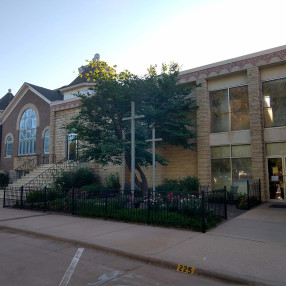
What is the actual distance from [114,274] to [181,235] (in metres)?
2.97

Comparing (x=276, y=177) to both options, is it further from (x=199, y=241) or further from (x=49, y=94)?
(x=49, y=94)

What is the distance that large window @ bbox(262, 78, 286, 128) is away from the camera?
14062mm

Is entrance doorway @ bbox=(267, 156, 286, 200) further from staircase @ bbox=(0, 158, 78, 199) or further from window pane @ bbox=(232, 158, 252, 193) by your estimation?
staircase @ bbox=(0, 158, 78, 199)

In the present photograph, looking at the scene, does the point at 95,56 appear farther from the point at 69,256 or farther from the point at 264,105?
the point at 69,256

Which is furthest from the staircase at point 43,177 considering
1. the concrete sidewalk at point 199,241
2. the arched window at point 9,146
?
the arched window at point 9,146

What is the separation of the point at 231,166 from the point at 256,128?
2.43 meters

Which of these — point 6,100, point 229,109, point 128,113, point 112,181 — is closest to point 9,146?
point 6,100

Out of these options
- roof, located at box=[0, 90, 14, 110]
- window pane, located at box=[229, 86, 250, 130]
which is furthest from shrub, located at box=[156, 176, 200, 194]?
roof, located at box=[0, 90, 14, 110]

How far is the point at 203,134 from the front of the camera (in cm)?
1602

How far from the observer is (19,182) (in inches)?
786

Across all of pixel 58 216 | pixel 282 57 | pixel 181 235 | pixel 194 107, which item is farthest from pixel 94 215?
pixel 282 57

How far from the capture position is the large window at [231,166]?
14695 mm

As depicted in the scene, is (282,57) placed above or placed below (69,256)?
above

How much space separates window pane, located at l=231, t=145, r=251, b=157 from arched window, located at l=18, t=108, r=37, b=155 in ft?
59.4
